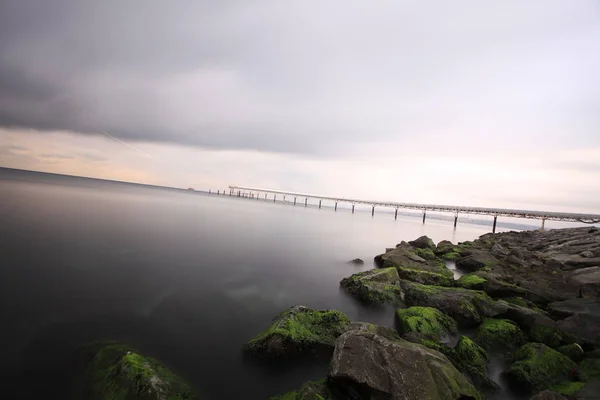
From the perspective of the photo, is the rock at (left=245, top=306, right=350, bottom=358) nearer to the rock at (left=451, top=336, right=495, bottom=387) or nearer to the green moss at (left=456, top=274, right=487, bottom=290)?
the rock at (left=451, top=336, right=495, bottom=387)

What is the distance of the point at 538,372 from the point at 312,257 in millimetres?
16167

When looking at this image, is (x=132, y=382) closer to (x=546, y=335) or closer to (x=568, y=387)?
(x=568, y=387)

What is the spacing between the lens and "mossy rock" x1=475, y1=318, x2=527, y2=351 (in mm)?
7719

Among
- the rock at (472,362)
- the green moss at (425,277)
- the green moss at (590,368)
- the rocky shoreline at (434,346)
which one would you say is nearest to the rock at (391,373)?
the rocky shoreline at (434,346)

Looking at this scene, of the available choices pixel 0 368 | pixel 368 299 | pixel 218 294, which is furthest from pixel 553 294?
pixel 0 368

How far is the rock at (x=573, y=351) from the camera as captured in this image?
657 centimetres

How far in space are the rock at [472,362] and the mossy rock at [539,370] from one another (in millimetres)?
637

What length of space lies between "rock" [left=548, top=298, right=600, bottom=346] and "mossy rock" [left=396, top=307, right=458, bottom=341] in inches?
117

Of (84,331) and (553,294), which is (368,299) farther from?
(84,331)

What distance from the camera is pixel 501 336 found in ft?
25.9

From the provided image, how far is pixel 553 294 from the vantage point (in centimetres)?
1052

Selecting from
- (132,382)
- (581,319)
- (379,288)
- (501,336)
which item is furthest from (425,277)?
(132,382)

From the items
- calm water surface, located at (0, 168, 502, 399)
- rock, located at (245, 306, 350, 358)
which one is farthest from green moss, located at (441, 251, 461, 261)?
rock, located at (245, 306, 350, 358)

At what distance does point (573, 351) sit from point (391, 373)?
19.3 feet
